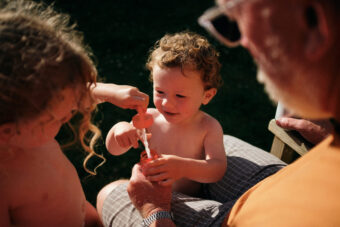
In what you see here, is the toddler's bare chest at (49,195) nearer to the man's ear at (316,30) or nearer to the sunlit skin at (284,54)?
the sunlit skin at (284,54)

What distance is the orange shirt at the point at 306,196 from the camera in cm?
89

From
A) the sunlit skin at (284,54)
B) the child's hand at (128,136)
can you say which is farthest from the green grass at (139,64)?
the sunlit skin at (284,54)

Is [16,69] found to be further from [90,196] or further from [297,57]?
[90,196]

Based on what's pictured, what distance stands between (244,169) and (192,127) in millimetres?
432

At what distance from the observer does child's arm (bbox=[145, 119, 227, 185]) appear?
1.62 m

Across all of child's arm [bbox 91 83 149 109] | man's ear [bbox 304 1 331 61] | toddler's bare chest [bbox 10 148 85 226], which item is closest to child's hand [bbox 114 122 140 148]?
child's arm [bbox 91 83 149 109]

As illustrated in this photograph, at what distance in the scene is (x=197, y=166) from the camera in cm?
190

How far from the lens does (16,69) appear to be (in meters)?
1.09

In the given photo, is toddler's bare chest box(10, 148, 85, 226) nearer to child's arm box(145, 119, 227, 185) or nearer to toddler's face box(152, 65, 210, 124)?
child's arm box(145, 119, 227, 185)

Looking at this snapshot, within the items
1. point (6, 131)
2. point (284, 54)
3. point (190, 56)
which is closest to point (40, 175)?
point (6, 131)

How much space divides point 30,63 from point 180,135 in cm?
122

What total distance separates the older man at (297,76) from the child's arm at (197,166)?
519 millimetres

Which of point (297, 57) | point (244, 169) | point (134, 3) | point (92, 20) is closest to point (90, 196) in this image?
A: point (244, 169)

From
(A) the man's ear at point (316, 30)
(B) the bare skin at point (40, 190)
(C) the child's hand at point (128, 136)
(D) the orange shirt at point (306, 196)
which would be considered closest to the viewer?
(A) the man's ear at point (316, 30)
